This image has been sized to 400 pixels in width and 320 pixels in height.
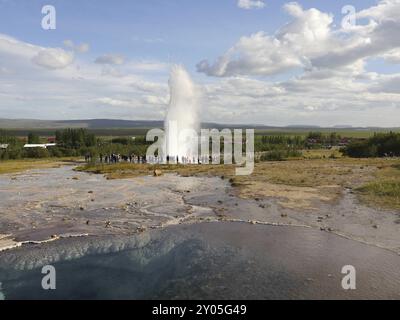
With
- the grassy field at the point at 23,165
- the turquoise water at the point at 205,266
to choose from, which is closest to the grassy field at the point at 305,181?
the turquoise water at the point at 205,266

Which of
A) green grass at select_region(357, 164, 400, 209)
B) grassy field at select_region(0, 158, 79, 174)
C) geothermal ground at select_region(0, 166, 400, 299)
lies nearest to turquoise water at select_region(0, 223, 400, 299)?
geothermal ground at select_region(0, 166, 400, 299)

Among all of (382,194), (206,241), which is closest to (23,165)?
(382,194)

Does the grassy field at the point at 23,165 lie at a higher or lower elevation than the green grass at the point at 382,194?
lower

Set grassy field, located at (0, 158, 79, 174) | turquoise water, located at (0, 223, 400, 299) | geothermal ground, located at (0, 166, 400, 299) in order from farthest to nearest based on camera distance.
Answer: grassy field, located at (0, 158, 79, 174), geothermal ground, located at (0, 166, 400, 299), turquoise water, located at (0, 223, 400, 299)

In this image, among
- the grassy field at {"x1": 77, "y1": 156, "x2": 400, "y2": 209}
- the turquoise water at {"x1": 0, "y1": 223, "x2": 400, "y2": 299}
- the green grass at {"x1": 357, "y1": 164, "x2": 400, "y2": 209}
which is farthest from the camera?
the grassy field at {"x1": 77, "y1": 156, "x2": 400, "y2": 209}

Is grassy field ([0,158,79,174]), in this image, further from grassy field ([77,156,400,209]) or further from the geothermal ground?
the geothermal ground

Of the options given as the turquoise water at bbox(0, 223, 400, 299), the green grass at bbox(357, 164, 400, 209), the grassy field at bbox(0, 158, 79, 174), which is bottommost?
the turquoise water at bbox(0, 223, 400, 299)

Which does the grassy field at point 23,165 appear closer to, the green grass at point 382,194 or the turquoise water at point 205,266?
the turquoise water at point 205,266
